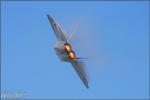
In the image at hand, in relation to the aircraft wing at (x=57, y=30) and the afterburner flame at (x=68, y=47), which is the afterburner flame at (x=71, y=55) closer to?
the afterburner flame at (x=68, y=47)

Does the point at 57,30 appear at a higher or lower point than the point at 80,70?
higher

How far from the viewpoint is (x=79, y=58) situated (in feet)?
547

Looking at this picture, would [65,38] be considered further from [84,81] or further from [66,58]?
[84,81]

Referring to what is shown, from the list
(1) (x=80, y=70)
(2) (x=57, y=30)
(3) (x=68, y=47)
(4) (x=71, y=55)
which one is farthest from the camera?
(1) (x=80, y=70)

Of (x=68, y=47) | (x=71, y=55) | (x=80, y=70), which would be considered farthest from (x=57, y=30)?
(x=71, y=55)

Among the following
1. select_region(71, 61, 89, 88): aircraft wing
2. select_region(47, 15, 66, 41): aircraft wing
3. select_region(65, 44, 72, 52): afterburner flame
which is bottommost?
select_region(71, 61, 89, 88): aircraft wing

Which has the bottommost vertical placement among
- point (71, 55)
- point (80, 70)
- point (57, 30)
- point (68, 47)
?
point (80, 70)

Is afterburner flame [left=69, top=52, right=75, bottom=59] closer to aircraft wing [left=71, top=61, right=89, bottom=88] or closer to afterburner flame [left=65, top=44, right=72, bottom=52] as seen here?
afterburner flame [left=65, top=44, right=72, bottom=52]

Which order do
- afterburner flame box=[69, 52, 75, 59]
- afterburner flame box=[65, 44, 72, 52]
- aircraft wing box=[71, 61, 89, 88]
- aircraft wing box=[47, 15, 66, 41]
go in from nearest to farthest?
afterburner flame box=[65, 44, 72, 52]
afterburner flame box=[69, 52, 75, 59]
aircraft wing box=[47, 15, 66, 41]
aircraft wing box=[71, 61, 89, 88]

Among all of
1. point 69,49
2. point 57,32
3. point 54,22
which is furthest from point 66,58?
point 54,22

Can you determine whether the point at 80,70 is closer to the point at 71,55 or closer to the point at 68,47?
the point at 71,55

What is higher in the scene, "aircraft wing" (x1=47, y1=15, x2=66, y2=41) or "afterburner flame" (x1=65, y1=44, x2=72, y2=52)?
"afterburner flame" (x1=65, y1=44, x2=72, y2=52)

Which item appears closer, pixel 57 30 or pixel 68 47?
pixel 68 47

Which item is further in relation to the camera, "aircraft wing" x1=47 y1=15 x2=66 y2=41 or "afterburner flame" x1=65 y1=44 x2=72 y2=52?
"aircraft wing" x1=47 y1=15 x2=66 y2=41
